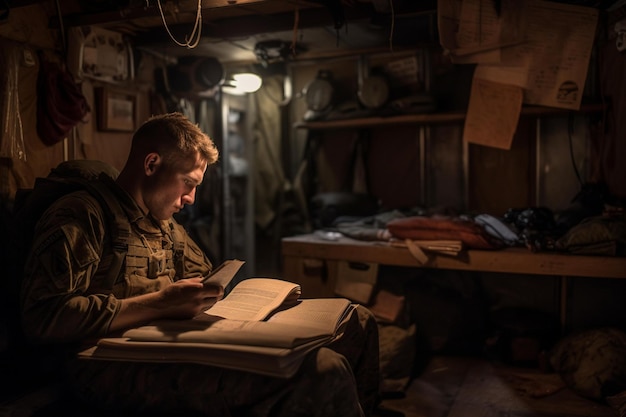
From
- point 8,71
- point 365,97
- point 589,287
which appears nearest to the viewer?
point 8,71

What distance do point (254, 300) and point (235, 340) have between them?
51 cm

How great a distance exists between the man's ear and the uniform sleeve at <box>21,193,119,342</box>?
0.39 meters

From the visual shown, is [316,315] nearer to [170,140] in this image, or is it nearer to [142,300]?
[142,300]

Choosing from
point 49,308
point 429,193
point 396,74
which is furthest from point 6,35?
point 429,193

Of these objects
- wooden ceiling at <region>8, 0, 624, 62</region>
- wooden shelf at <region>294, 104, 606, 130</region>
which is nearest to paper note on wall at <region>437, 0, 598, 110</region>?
wooden ceiling at <region>8, 0, 624, 62</region>

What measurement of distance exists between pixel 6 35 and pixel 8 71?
0.66 ft

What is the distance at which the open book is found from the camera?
1.82 m

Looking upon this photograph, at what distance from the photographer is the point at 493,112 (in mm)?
3861

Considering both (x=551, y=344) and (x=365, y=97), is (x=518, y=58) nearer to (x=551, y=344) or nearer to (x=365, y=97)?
(x=365, y=97)

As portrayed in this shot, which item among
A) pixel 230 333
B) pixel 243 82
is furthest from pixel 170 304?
pixel 243 82

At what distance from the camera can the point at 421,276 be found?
422cm

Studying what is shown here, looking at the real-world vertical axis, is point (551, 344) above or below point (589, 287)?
below

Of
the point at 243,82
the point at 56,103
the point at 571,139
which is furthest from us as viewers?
the point at 243,82

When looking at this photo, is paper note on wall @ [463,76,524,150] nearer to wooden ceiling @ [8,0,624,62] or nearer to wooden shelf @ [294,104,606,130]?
wooden shelf @ [294,104,606,130]
